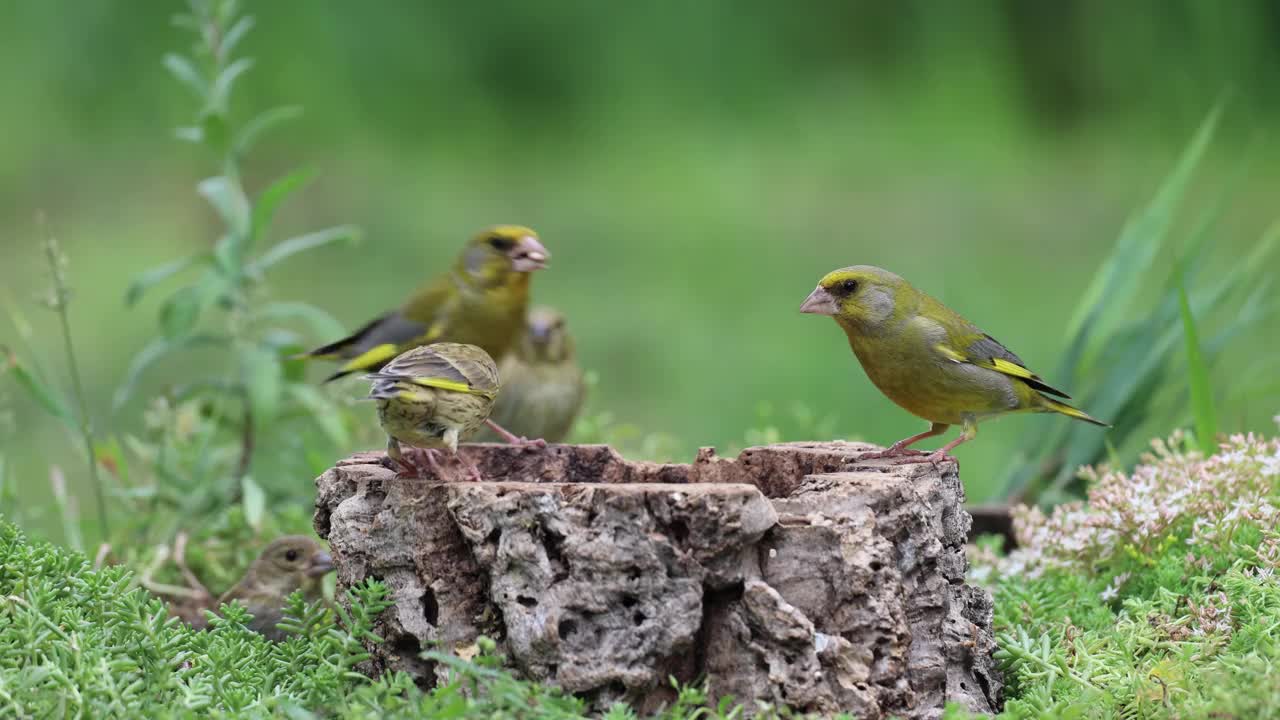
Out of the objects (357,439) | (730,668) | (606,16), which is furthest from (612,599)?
(606,16)

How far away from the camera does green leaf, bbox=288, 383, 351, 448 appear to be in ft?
14.1

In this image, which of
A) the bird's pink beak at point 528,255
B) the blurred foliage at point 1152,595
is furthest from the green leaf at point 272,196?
the blurred foliage at point 1152,595

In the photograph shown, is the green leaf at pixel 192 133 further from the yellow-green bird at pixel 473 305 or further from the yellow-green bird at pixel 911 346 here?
the yellow-green bird at pixel 911 346

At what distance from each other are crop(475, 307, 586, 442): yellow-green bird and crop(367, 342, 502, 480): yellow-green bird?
2102 mm

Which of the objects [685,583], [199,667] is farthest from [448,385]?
[199,667]

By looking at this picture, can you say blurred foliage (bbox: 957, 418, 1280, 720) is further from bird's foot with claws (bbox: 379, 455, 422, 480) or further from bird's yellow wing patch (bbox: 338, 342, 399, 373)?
bird's yellow wing patch (bbox: 338, 342, 399, 373)

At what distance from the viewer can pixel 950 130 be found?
980 cm

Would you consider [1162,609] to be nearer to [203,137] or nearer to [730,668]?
[730,668]

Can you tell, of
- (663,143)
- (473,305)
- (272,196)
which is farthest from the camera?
(663,143)

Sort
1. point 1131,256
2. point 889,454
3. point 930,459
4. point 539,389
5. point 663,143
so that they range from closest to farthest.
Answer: point 930,459, point 889,454, point 1131,256, point 539,389, point 663,143

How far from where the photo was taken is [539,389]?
493 cm

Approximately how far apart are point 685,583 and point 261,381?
7.15ft

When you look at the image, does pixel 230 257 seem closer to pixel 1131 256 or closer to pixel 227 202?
pixel 227 202

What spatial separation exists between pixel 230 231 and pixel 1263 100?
782 cm
